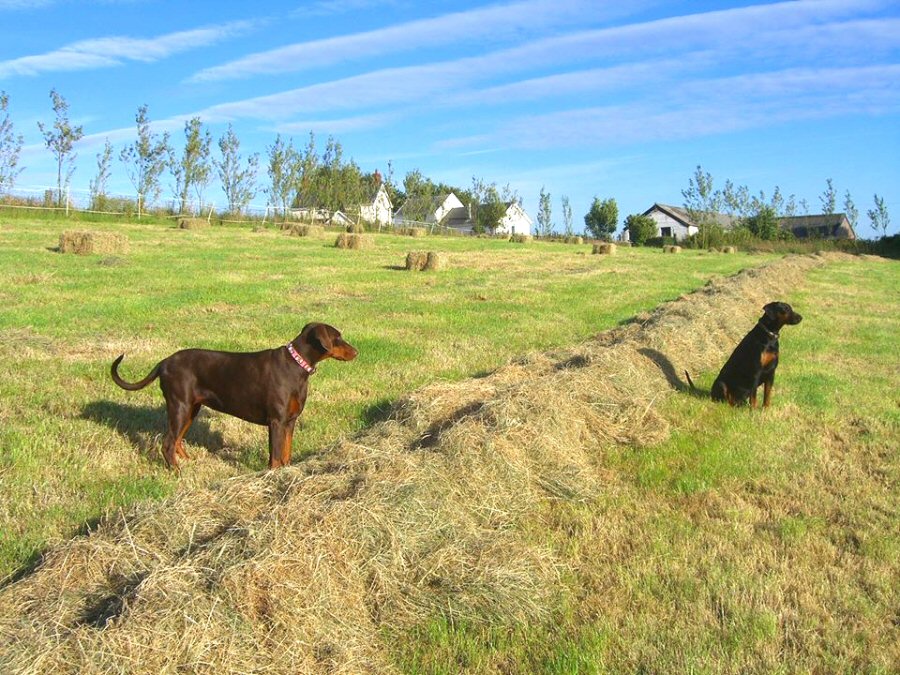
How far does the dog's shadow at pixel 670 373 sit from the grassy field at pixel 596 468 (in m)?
0.36

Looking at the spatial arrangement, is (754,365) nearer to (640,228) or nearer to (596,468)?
(596,468)

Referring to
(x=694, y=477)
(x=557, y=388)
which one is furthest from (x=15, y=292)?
(x=694, y=477)

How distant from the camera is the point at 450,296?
53.8ft

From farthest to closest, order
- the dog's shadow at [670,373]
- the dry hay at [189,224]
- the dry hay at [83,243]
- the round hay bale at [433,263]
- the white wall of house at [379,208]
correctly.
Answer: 1. the white wall of house at [379,208]
2. the dry hay at [189,224]
3. the round hay bale at [433,263]
4. the dry hay at [83,243]
5. the dog's shadow at [670,373]

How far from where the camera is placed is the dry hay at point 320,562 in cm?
291

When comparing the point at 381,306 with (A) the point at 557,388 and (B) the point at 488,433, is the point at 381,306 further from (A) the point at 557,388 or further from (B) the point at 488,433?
(B) the point at 488,433

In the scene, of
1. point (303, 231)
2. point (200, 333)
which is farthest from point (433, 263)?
point (303, 231)

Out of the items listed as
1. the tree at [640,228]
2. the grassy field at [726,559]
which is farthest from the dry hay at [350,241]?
the tree at [640,228]

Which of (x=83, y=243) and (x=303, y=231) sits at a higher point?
(x=303, y=231)

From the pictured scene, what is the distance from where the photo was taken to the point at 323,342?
5.44 metres

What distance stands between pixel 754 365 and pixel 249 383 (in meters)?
5.25

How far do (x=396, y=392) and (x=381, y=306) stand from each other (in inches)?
257

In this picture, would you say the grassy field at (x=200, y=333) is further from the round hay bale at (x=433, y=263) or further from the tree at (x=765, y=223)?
the tree at (x=765, y=223)

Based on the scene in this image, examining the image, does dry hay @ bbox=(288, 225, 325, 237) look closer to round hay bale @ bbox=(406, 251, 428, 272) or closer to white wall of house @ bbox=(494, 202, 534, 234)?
round hay bale @ bbox=(406, 251, 428, 272)
